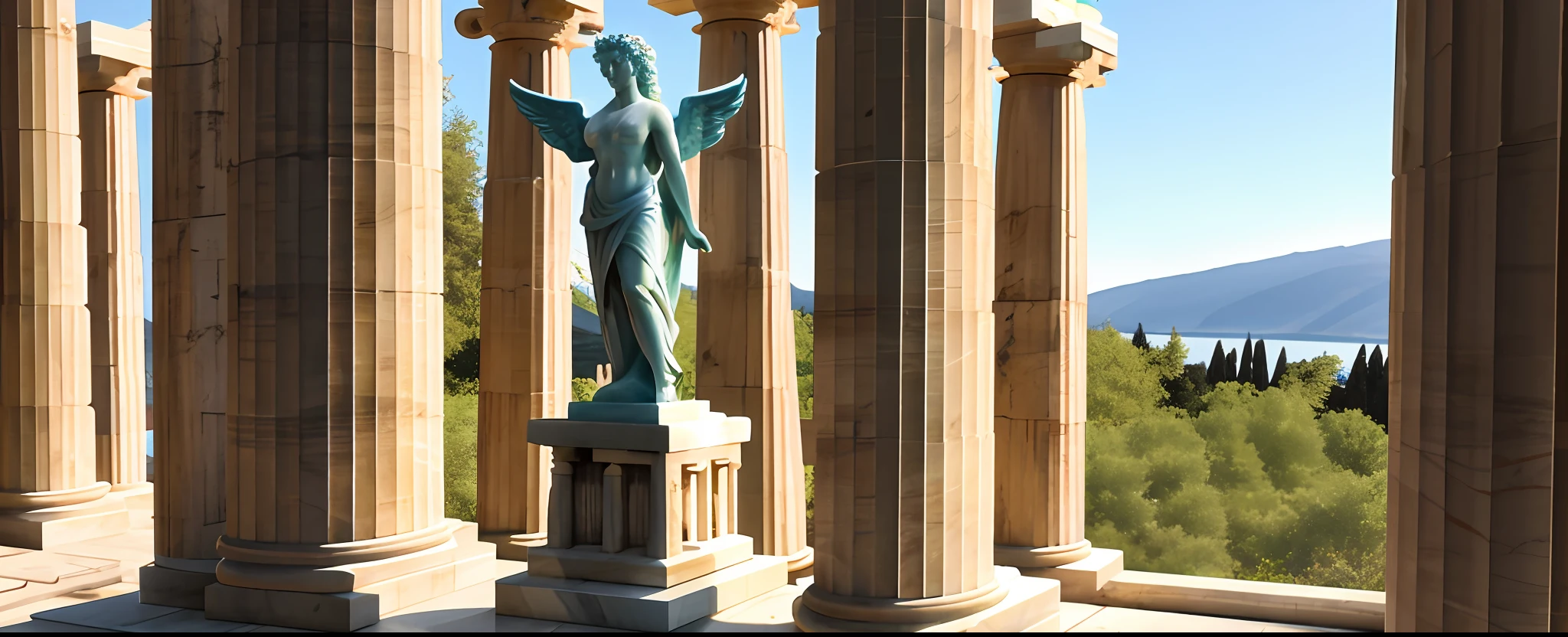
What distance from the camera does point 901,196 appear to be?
16.7 meters

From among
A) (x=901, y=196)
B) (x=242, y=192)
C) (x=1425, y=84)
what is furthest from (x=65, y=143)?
(x=1425, y=84)

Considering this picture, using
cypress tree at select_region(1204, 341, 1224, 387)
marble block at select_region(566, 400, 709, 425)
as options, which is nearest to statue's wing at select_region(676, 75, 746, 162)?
marble block at select_region(566, 400, 709, 425)

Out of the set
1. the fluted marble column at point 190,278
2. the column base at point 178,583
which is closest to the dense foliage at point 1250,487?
the fluted marble column at point 190,278

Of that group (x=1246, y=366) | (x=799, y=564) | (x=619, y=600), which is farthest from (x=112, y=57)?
(x=1246, y=366)

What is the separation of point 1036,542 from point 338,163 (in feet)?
53.6

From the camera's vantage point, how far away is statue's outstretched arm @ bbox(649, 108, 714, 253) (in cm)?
2005

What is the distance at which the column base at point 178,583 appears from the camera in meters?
20.8

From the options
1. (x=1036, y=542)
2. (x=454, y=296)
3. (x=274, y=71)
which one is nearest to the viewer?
(x=274, y=71)

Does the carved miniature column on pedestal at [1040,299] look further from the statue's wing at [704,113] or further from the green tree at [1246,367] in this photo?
the green tree at [1246,367]

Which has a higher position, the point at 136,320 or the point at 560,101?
the point at 560,101

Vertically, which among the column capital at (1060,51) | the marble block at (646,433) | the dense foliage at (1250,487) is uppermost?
the column capital at (1060,51)

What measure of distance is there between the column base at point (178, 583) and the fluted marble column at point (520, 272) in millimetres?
9000

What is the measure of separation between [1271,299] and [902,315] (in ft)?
284

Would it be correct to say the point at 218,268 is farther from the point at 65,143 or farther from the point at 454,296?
the point at 454,296
